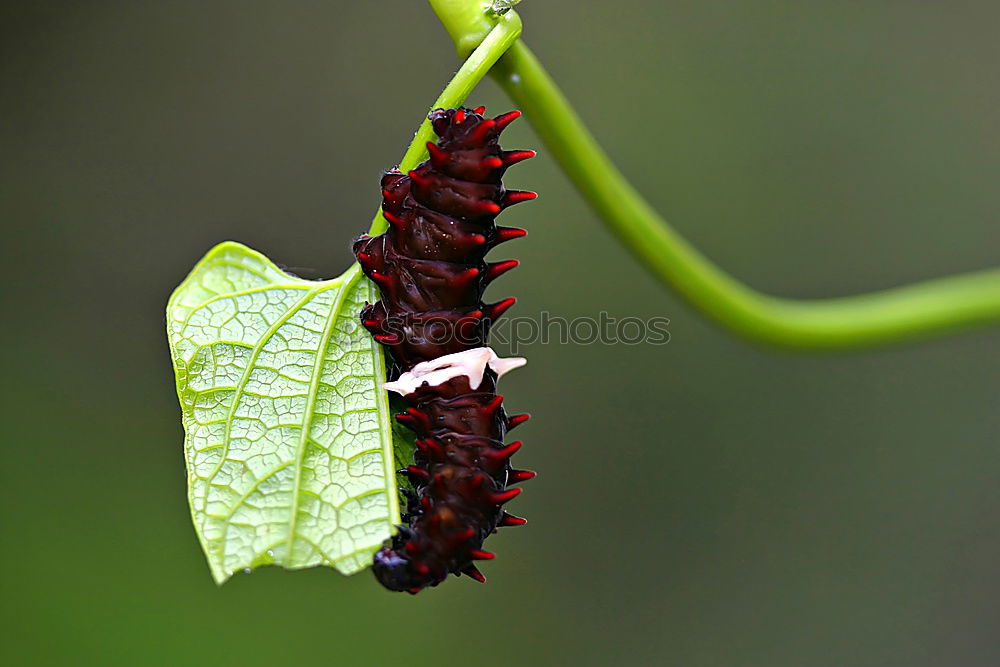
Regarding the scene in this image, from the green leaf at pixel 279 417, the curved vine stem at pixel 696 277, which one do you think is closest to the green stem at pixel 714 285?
the curved vine stem at pixel 696 277

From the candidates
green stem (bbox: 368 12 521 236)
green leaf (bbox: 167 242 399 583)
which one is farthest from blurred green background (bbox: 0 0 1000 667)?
green stem (bbox: 368 12 521 236)

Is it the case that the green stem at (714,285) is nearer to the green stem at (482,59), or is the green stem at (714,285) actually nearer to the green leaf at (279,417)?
the green stem at (482,59)

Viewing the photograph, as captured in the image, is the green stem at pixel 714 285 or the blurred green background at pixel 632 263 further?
the blurred green background at pixel 632 263

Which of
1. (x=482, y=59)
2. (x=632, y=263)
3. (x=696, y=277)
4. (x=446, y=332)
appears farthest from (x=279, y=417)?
A: (x=632, y=263)

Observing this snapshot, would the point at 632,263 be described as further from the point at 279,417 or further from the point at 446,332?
the point at 279,417

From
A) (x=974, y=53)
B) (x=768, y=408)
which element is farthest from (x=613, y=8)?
(x=768, y=408)

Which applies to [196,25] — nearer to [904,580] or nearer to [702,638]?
[702,638]

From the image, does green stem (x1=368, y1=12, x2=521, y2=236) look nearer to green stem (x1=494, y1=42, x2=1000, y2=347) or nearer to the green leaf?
green stem (x1=494, y1=42, x2=1000, y2=347)
